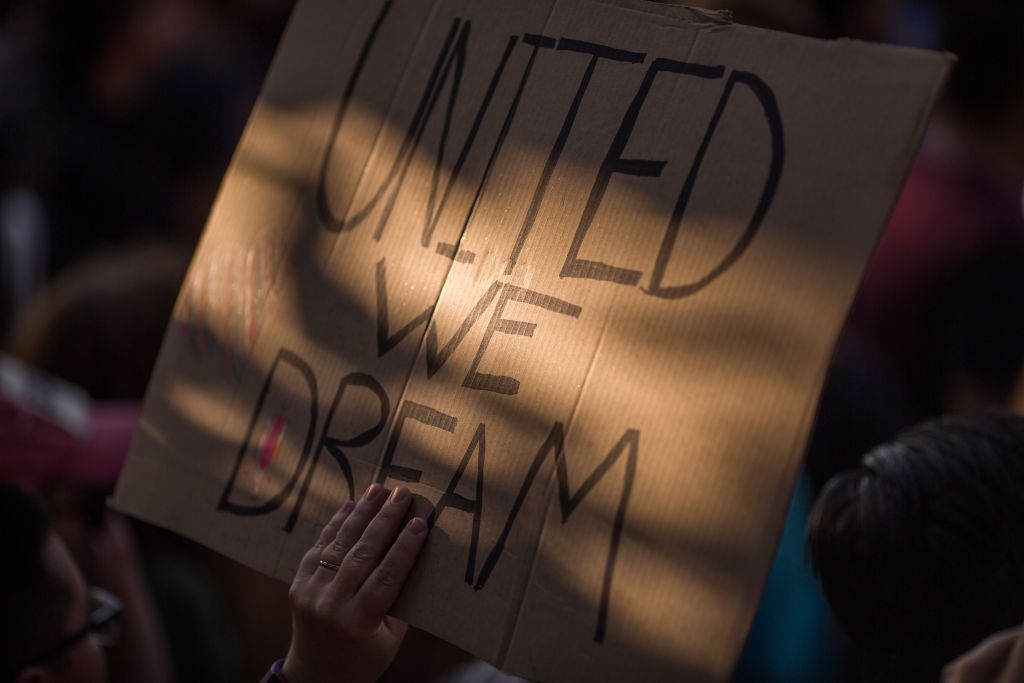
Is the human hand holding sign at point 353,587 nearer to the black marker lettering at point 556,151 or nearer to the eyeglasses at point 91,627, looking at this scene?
the black marker lettering at point 556,151

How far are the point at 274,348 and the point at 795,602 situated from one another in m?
0.86

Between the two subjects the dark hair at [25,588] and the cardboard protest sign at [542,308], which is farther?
the dark hair at [25,588]

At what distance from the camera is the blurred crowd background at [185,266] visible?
2.01 metres

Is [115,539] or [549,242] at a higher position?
[549,242]

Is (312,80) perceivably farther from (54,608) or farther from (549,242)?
(54,608)

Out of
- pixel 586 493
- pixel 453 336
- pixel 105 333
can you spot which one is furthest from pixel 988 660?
pixel 105 333

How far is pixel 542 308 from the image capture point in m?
1.18

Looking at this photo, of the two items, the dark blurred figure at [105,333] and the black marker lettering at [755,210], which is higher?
the black marker lettering at [755,210]

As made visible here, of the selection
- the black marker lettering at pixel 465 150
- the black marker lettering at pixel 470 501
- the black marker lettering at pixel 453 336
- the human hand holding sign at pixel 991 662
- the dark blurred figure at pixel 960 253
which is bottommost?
the black marker lettering at pixel 470 501

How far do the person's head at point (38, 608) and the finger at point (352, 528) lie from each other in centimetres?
55

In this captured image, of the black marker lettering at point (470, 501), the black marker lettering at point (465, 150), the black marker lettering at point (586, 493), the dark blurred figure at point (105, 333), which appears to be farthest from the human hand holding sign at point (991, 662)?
the dark blurred figure at point (105, 333)

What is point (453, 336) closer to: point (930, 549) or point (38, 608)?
point (930, 549)

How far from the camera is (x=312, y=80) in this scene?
149 cm

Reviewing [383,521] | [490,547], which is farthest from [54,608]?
[490,547]
